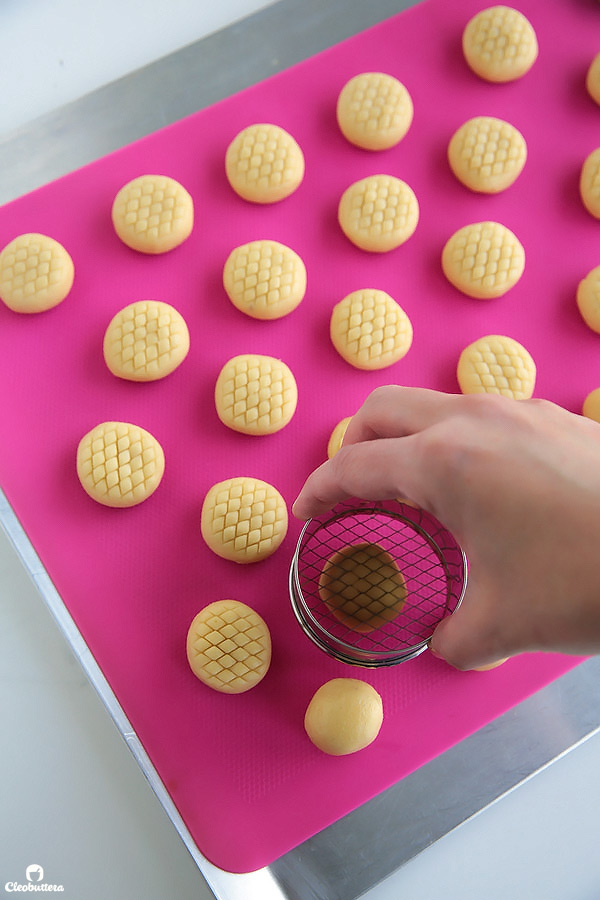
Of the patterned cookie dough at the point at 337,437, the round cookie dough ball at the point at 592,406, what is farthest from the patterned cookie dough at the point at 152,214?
the round cookie dough ball at the point at 592,406

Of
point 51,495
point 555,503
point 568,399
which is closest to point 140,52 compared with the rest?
point 51,495

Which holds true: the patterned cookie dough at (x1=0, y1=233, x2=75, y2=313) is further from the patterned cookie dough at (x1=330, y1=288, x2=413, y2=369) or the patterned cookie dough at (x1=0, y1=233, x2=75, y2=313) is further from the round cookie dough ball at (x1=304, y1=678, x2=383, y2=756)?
the round cookie dough ball at (x1=304, y1=678, x2=383, y2=756)

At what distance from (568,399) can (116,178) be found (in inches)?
24.9

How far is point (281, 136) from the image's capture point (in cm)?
89

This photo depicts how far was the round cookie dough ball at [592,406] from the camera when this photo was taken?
84 cm

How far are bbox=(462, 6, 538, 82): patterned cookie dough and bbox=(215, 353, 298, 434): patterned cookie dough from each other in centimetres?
50

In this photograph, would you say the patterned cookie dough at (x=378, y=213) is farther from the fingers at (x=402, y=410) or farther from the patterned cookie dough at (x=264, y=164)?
the fingers at (x=402, y=410)

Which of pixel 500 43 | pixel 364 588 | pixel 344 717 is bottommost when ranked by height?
pixel 344 717

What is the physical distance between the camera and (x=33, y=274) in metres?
0.83

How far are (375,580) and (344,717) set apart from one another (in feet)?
0.47

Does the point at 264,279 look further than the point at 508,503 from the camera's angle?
Yes

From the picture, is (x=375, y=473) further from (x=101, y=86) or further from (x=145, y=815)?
(x=101, y=86)

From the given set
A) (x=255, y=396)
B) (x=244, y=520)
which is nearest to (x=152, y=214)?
(x=255, y=396)

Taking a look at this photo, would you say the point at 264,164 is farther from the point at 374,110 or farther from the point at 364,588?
the point at 364,588
